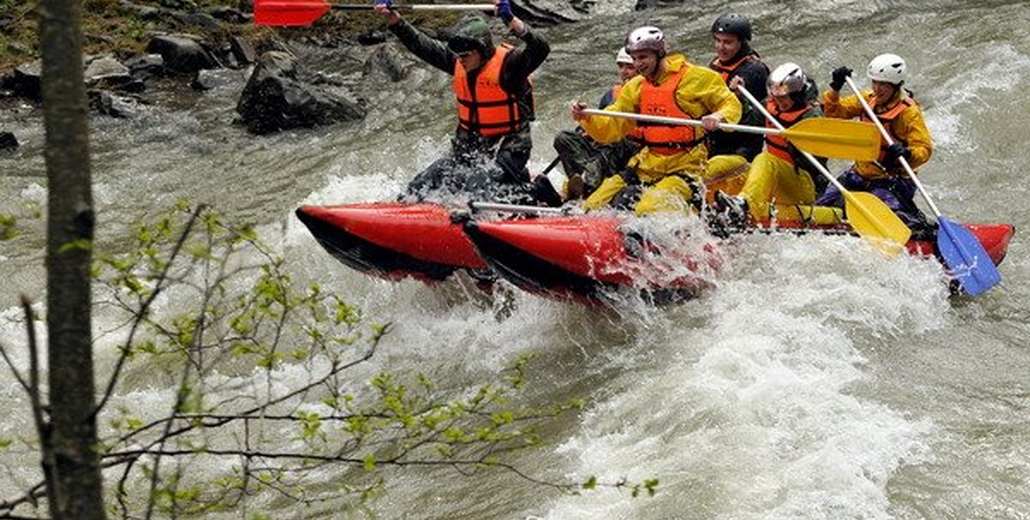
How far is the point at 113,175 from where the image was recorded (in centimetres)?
1204

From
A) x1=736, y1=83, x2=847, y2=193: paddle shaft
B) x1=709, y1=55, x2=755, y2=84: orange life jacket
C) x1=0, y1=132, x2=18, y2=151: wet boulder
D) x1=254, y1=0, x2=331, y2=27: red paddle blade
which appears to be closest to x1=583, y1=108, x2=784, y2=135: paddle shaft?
x1=736, y1=83, x2=847, y2=193: paddle shaft

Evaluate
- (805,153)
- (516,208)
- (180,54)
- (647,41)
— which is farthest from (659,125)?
(180,54)

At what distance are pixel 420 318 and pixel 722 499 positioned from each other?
336 centimetres

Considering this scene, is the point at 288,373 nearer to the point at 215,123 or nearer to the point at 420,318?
the point at 420,318

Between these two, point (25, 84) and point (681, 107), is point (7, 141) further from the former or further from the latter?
point (681, 107)

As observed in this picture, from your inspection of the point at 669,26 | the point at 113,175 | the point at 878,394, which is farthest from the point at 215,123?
the point at 878,394

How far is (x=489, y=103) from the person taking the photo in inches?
337

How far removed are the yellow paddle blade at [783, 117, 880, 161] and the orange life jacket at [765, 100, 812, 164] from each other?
0.38 metres

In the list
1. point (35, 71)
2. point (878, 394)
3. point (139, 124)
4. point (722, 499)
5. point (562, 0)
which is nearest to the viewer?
point (722, 499)

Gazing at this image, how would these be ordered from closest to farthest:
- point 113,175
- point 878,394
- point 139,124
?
point 878,394
point 113,175
point 139,124

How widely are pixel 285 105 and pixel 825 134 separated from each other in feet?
22.5

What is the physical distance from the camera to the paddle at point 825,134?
25.3ft

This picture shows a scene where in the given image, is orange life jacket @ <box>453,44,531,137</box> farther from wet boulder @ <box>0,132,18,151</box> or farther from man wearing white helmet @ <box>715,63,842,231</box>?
wet boulder @ <box>0,132,18,151</box>

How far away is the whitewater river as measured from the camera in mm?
5469
